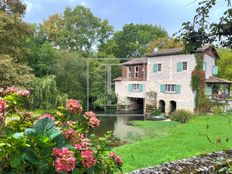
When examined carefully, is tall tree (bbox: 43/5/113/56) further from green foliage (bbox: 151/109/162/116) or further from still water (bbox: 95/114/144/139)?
still water (bbox: 95/114/144/139)

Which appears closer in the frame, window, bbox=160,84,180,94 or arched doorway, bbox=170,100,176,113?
window, bbox=160,84,180,94

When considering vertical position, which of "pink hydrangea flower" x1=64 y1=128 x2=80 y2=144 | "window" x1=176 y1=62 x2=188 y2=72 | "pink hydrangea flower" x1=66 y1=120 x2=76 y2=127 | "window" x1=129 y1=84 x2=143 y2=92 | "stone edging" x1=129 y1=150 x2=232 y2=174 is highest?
"window" x1=176 y1=62 x2=188 y2=72

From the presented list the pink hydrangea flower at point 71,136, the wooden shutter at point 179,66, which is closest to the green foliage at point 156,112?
the wooden shutter at point 179,66

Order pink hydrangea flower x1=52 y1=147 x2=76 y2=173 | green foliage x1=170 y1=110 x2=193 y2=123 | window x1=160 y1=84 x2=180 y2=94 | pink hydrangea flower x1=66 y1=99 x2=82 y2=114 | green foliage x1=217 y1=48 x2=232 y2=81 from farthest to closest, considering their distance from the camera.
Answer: green foliage x1=217 y1=48 x2=232 y2=81 < window x1=160 y1=84 x2=180 y2=94 < green foliage x1=170 y1=110 x2=193 y2=123 < pink hydrangea flower x1=66 y1=99 x2=82 y2=114 < pink hydrangea flower x1=52 y1=147 x2=76 y2=173

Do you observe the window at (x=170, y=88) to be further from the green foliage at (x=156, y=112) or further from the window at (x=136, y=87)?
the window at (x=136, y=87)

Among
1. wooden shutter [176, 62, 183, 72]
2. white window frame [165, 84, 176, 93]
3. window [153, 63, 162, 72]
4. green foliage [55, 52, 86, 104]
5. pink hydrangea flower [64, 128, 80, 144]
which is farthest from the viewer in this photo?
green foliage [55, 52, 86, 104]

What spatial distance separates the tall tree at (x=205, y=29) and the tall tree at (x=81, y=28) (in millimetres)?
33752

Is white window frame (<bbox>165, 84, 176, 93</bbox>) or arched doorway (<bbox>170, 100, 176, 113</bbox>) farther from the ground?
white window frame (<bbox>165, 84, 176, 93</bbox>)

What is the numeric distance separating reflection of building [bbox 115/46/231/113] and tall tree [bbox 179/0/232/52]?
16304 mm

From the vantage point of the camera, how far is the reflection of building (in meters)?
23.6

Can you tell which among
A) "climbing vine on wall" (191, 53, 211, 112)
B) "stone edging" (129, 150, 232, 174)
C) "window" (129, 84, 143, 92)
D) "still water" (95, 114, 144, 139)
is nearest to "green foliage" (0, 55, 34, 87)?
"still water" (95, 114, 144, 139)

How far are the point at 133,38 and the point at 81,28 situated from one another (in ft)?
30.7

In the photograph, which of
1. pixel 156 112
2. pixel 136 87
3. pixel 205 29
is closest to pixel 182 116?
pixel 156 112

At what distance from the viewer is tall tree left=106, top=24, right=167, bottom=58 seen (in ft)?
146
